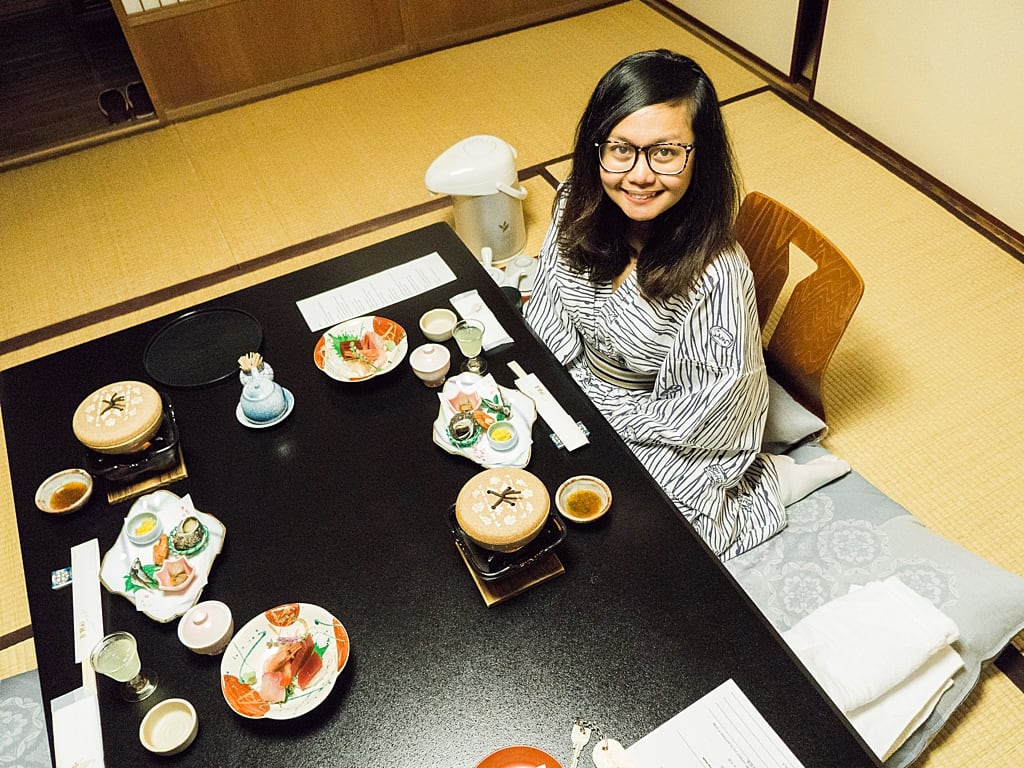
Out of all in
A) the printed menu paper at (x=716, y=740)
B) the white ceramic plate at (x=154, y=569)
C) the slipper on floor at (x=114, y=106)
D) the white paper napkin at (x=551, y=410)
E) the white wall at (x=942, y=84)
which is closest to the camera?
the printed menu paper at (x=716, y=740)

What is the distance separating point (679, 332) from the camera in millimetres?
1668

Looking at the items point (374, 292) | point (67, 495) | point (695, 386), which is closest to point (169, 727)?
point (67, 495)

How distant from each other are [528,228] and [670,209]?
1628 mm

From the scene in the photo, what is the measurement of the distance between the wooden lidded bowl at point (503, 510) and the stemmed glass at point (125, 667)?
59 cm

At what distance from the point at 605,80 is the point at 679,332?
557 millimetres

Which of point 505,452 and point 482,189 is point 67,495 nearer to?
point 505,452

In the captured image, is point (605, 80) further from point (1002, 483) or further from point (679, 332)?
point (1002, 483)

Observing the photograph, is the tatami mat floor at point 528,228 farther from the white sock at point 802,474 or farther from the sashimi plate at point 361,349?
the sashimi plate at point 361,349

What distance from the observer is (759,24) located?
3912mm

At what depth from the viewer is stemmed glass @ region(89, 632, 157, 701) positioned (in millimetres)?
1261

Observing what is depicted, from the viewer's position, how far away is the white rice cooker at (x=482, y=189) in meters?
2.81

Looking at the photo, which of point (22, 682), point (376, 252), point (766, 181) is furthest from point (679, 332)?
point (766, 181)

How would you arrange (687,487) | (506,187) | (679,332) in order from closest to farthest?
(679,332) → (687,487) → (506,187)

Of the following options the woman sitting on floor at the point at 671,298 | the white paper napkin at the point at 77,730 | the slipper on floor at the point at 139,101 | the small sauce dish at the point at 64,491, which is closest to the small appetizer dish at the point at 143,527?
the small sauce dish at the point at 64,491
